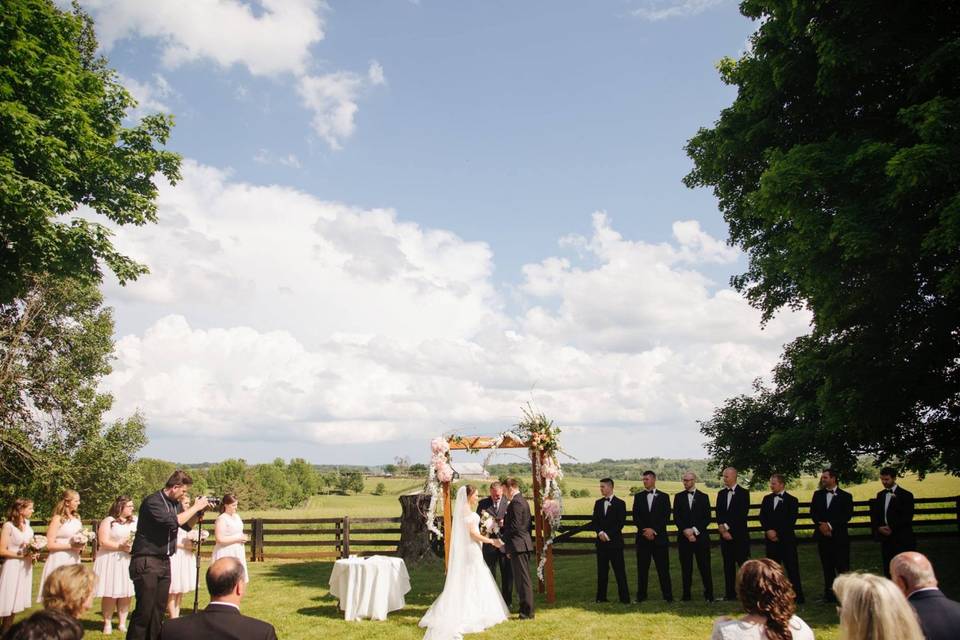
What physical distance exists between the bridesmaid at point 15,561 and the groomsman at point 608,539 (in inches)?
350

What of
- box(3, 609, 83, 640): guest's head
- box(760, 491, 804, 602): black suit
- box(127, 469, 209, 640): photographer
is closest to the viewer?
box(3, 609, 83, 640): guest's head

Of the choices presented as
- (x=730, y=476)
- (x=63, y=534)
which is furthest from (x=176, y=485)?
(x=730, y=476)

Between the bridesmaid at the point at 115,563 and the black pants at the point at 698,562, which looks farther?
the black pants at the point at 698,562

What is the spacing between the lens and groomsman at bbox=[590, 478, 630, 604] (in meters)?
11.1

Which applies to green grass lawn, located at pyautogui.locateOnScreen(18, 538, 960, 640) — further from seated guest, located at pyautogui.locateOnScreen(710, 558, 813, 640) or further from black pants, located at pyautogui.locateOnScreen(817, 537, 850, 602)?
seated guest, located at pyautogui.locateOnScreen(710, 558, 813, 640)

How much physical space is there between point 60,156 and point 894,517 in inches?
701

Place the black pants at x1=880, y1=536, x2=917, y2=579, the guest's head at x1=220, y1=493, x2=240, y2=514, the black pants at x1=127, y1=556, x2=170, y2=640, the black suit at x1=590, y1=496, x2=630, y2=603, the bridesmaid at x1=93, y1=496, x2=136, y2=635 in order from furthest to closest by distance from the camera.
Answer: the black suit at x1=590, y1=496, x2=630, y2=603 < the black pants at x1=880, y1=536, x2=917, y2=579 < the guest's head at x1=220, y1=493, x2=240, y2=514 < the bridesmaid at x1=93, y1=496, x2=136, y2=635 < the black pants at x1=127, y1=556, x2=170, y2=640

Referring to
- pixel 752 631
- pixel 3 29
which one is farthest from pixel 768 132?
pixel 3 29

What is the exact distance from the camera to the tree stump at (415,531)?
17.4 metres

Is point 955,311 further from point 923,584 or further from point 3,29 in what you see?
point 3,29

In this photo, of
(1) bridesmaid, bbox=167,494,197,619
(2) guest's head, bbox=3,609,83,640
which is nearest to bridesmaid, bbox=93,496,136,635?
(1) bridesmaid, bbox=167,494,197,619

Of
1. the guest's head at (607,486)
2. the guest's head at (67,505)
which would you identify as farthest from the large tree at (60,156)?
the guest's head at (607,486)

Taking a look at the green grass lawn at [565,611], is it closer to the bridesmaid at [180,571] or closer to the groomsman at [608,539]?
the groomsman at [608,539]

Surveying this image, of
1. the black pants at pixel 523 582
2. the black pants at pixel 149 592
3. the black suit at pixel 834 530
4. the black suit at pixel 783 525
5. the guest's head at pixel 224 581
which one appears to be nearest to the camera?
the guest's head at pixel 224 581
